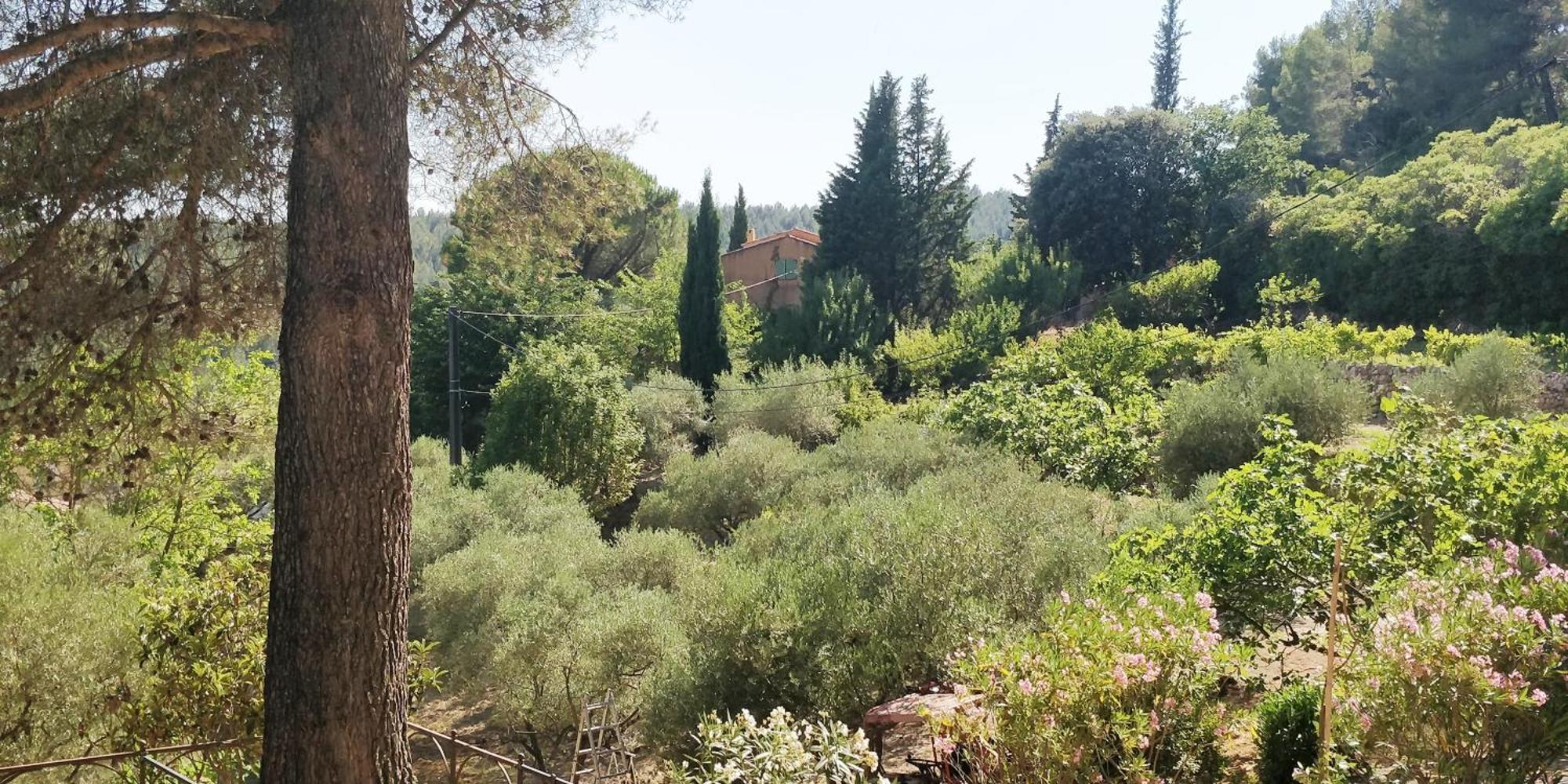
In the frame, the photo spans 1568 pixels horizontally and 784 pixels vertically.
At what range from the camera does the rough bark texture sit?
3.50 m

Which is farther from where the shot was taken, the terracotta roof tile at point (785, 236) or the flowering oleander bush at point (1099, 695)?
the terracotta roof tile at point (785, 236)

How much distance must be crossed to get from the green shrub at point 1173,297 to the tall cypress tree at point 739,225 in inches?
579

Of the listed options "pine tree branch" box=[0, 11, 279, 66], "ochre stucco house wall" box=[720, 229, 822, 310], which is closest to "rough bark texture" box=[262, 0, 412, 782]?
"pine tree branch" box=[0, 11, 279, 66]

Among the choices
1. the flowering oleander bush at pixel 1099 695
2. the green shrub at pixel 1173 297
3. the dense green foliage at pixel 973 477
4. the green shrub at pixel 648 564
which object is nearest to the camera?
the flowering oleander bush at pixel 1099 695

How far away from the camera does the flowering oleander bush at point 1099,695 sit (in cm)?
366

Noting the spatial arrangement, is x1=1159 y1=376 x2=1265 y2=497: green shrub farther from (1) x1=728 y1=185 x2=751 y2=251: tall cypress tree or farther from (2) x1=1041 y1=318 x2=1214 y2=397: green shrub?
(1) x1=728 y1=185 x2=751 y2=251: tall cypress tree

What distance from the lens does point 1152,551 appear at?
6.11m

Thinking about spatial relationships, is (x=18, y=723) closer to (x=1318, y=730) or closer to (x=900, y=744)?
(x=900, y=744)

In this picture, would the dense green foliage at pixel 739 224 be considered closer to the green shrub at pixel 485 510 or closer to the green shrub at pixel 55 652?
the green shrub at pixel 485 510

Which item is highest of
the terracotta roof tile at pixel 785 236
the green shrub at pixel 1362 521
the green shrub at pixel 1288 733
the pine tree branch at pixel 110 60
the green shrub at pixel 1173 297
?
the terracotta roof tile at pixel 785 236

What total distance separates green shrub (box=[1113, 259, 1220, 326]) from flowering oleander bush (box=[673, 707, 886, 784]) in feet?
85.5

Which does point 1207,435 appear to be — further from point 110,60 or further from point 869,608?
point 110,60

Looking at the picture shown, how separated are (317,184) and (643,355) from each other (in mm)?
28292

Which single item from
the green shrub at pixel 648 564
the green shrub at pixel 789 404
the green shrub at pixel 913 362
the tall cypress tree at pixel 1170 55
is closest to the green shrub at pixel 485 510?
the green shrub at pixel 648 564
